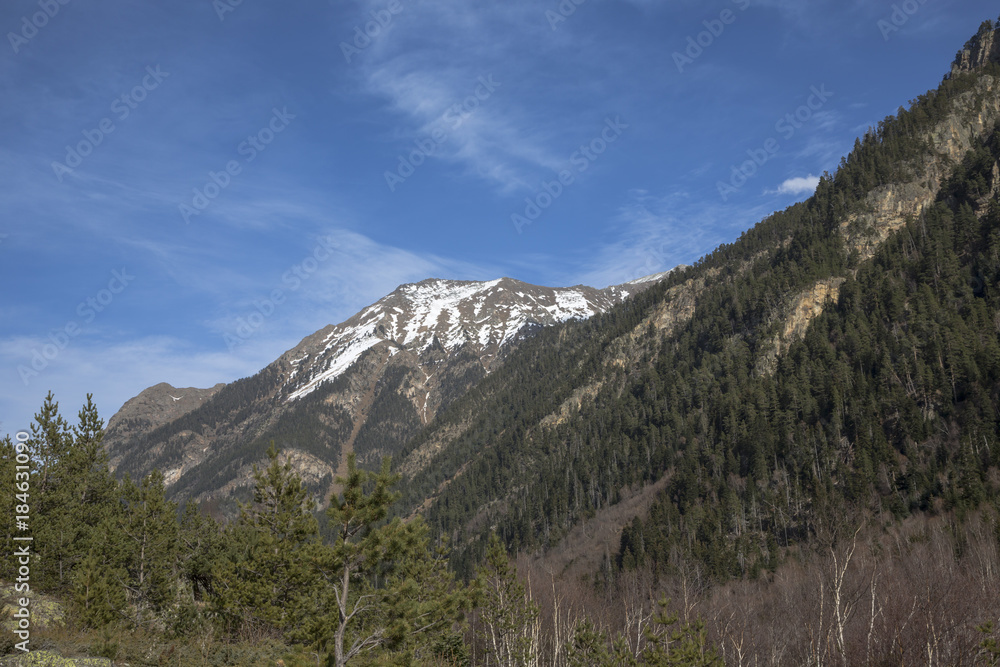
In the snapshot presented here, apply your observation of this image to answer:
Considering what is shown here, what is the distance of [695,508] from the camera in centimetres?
10950

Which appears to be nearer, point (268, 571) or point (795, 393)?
point (268, 571)

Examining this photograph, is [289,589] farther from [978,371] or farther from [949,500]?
[978,371]

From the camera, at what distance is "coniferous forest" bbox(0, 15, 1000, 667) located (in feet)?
53.0

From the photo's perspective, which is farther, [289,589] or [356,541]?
[289,589]

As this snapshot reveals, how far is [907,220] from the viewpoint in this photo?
139 m

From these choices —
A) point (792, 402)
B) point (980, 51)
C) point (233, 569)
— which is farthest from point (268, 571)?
point (980, 51)

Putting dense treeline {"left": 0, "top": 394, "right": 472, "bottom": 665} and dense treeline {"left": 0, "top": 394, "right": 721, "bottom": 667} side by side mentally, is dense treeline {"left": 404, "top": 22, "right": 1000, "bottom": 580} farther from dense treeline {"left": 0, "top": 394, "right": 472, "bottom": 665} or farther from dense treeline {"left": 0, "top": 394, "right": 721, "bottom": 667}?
dense treeline {"left": 0, "top": 394, "right": 472, "bottom": 665}

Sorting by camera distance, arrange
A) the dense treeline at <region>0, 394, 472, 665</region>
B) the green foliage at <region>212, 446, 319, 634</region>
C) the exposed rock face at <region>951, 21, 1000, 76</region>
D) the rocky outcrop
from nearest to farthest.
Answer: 1. the dense treeline at <region>0, 394, 472, 665</region>
2. the green foliage at <region>212, 446, 319, 634</region>
3. the rocky outcrop
4. the exposed rock face at <region>951, 21, 1000, 76</region>

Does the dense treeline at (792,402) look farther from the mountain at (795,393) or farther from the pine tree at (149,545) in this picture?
the pine tree at (149,545)

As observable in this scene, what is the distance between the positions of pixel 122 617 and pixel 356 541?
42.0ft

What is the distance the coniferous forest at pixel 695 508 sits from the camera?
16156 mm

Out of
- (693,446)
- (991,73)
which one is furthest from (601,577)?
(991,73)

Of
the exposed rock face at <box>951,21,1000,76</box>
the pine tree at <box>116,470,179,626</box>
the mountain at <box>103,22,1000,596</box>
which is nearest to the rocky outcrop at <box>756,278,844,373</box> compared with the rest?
the mountain at <box>103,22,1000,596</box>

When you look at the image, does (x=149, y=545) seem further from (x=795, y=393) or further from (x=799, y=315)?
(x=799, y=315)
